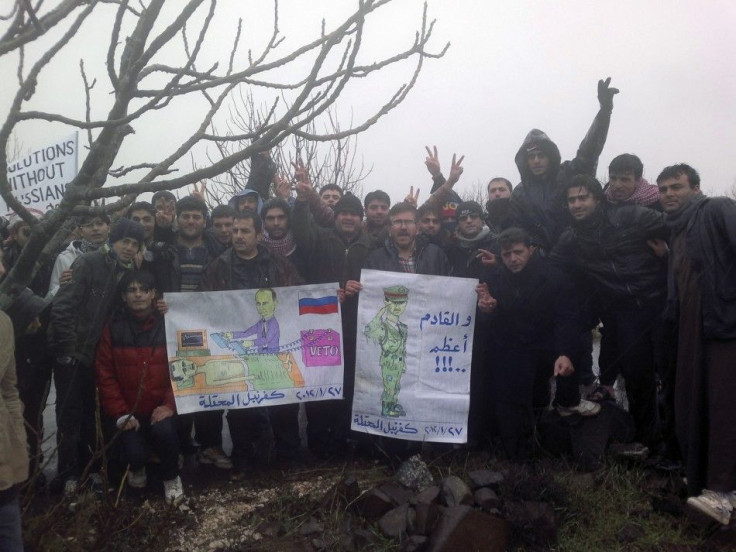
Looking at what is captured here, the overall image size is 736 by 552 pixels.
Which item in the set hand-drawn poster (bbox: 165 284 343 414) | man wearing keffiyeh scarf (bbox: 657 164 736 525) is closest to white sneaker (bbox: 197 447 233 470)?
hand-drawn poster (bbox: 165 284 343 414)

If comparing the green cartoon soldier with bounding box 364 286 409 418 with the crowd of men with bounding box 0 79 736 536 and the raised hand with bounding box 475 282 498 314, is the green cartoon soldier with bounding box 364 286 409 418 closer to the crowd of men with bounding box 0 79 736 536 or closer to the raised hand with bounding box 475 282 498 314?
the crowd of men with bounding box 0 79 736 536

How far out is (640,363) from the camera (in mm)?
5223

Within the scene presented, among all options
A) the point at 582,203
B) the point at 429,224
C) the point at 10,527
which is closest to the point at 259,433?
the point at 429,224

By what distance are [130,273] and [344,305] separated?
67.2 inches

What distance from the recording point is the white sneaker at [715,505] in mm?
4043

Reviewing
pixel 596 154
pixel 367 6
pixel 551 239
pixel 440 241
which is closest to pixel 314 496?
pixel 440 241

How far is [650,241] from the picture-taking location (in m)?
5.18

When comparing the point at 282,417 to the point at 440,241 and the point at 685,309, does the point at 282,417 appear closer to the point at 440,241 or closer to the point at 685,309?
the point at 440,241

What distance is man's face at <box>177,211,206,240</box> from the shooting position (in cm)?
572

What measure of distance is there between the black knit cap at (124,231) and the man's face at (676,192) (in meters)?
3.81

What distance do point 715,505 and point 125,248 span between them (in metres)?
4.29

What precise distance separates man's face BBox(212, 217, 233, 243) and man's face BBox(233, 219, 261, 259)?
0.67 metres

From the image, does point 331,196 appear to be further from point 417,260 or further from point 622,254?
point 622,254

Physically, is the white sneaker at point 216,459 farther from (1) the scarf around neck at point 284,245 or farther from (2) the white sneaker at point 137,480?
(1) the scarf around neck at point 284,245
